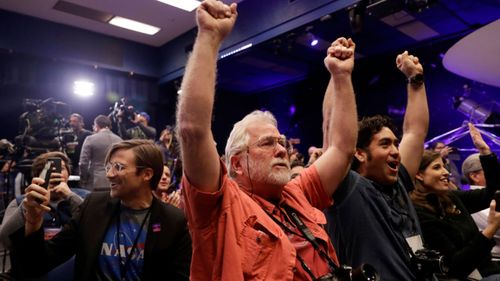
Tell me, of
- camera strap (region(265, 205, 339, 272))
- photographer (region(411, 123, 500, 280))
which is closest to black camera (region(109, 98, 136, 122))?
photographer (region(411, 123, 500, 280))

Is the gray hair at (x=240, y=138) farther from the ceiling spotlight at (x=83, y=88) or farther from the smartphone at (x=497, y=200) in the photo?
the ceiling spotlight at (x=83, y=88)

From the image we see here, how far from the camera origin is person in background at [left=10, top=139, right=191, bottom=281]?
1.54 metres

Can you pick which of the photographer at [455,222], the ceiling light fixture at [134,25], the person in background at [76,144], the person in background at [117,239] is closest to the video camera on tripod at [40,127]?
the person in background at [76,144]

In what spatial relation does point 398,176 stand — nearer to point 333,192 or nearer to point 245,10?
point 333,192

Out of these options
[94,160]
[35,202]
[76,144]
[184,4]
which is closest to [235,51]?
[184,4]

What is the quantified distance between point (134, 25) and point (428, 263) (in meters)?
6.19

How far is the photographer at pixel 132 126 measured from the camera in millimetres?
5008

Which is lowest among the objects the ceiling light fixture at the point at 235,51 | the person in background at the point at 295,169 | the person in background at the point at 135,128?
the person in background at the point at 295,169

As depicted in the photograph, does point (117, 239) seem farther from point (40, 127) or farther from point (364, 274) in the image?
point (40, 127)

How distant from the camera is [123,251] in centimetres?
170

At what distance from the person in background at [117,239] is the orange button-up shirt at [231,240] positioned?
0.61 metres

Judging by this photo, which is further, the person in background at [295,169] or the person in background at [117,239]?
the person in background at [295,169]

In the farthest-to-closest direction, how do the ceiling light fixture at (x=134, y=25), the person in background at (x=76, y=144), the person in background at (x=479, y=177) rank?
the ceiling light fixture at (x=134, y=25), the person in background at (x=76, y=144), the person in background at (x=479, y=177)

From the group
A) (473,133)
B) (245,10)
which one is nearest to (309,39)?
(245,10)
